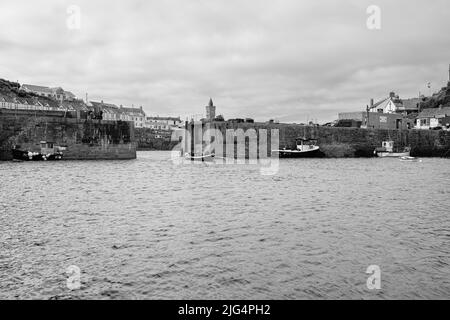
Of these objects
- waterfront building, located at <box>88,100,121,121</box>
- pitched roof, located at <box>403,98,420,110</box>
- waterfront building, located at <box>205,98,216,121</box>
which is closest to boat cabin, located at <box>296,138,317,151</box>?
waterfront building, located at <box>205,98,216,121</box>

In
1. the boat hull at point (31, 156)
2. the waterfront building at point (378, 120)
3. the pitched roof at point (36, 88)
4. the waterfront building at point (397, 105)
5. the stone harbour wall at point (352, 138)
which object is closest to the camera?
the boat hull at point (31, 156)

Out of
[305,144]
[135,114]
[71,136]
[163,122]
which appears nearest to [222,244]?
[71,136]

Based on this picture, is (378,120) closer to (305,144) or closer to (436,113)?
(436,113)

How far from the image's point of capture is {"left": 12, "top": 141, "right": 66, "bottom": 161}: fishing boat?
47619 mm

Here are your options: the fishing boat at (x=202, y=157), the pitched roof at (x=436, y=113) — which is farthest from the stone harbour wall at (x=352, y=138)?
the pitched roof at (x=436, y=113)

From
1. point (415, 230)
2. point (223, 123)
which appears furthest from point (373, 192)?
point (223, 123)

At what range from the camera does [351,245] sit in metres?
11.9

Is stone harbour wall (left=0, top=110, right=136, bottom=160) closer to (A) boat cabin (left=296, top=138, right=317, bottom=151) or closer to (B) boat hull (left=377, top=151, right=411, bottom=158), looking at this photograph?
(A) boat cabin (left=296, top=138, right=317, bottom=151)

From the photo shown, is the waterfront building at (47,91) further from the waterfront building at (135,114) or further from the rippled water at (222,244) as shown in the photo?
the rippled water at (222,244)

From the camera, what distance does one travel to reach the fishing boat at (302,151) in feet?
205

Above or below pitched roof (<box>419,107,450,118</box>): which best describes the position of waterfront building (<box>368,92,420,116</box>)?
above

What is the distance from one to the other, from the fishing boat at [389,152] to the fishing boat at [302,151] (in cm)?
1432

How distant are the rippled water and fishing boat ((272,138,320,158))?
39580 mm
